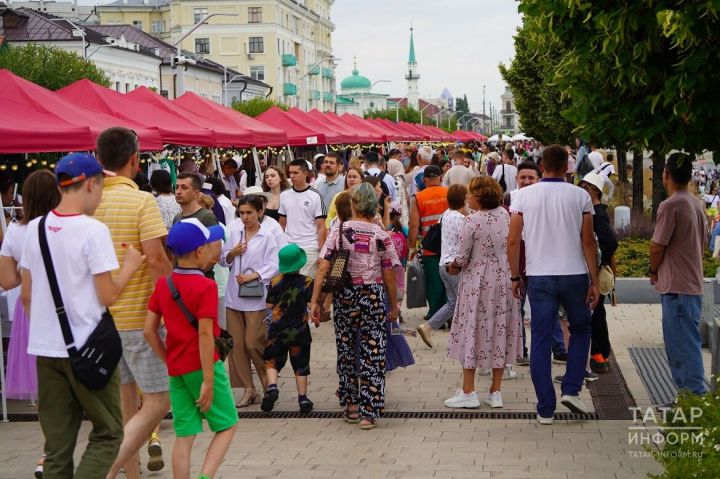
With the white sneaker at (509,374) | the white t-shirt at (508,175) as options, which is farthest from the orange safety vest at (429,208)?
the white t-shirt at (508,175)

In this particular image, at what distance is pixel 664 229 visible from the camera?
311 inches

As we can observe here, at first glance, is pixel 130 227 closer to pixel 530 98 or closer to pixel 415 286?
pixel 415 286

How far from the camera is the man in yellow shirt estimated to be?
6.15 m

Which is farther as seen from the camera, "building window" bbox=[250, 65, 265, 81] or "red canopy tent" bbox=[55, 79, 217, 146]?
"building window" bbox=[250, 65, 265, 81]

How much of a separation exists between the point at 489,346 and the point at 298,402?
65.6 inches

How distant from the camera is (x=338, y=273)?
8.20 meters

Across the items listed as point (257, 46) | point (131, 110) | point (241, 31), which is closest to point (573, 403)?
point (131, 110)

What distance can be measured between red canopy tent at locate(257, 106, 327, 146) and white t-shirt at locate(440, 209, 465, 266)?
654 inches

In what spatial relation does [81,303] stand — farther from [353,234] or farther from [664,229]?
[664,229]

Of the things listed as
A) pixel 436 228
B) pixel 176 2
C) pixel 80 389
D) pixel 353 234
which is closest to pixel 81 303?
pixel 80 389

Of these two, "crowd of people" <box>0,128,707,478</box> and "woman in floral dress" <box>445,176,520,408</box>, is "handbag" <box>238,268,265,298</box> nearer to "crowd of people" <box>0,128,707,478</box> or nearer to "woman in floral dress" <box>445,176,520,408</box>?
"crowd of people" <box>0,128,707,478</box>

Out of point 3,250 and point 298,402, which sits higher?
point 3,250

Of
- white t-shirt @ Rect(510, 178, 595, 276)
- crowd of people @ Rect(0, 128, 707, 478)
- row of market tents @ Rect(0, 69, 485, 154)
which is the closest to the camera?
crowd of people @ Rect(0, 128, 707, 478)

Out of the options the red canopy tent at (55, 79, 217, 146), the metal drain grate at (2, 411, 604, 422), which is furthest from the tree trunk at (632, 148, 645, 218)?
the metal drain grate at (2, 411, 604, 422)
